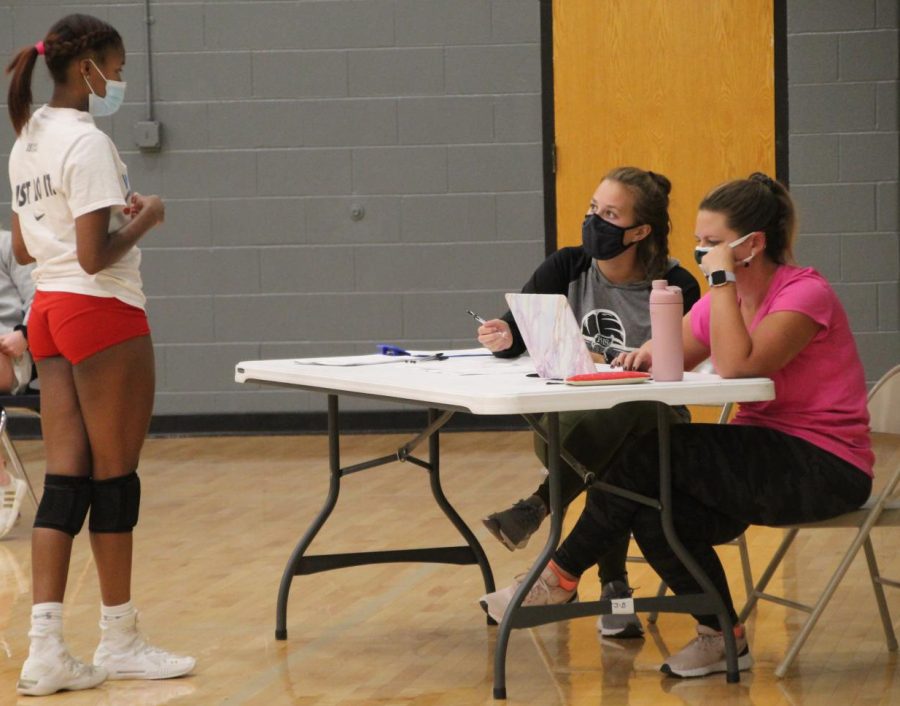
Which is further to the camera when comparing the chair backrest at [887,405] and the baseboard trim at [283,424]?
the baseboard trim at [283,424]

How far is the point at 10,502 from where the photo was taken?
452 cm

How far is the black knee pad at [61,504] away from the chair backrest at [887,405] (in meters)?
1.64

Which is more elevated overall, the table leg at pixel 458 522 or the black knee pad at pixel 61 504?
the black knee pad at pixel 61 504

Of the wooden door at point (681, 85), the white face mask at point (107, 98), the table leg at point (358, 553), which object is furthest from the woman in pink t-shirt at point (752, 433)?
the wooden door at point (681, 85)

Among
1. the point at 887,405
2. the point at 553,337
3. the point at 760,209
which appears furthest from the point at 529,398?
the point at 887,405

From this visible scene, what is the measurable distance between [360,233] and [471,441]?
1.10 metres

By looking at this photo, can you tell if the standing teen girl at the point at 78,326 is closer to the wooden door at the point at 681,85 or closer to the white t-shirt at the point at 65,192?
the white t-shirt at the point at 65,192

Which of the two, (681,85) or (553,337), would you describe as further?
(681,85)

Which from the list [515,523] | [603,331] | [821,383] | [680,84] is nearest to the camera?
[821,383]

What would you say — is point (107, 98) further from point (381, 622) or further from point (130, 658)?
point (381, 622)

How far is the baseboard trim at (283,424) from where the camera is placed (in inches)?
260

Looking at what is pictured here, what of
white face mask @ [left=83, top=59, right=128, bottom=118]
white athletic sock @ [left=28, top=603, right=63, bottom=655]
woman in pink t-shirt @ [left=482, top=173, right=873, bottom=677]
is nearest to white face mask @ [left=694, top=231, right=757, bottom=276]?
woman in pink t-shirt @ [left=482, top=173, right=873, bottom=677]

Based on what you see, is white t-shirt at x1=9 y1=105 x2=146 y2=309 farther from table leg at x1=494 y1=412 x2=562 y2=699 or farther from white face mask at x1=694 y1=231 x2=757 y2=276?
white face mask at x1=694 y1=231 x2=757 y2=276

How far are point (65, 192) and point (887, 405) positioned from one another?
174 cm
